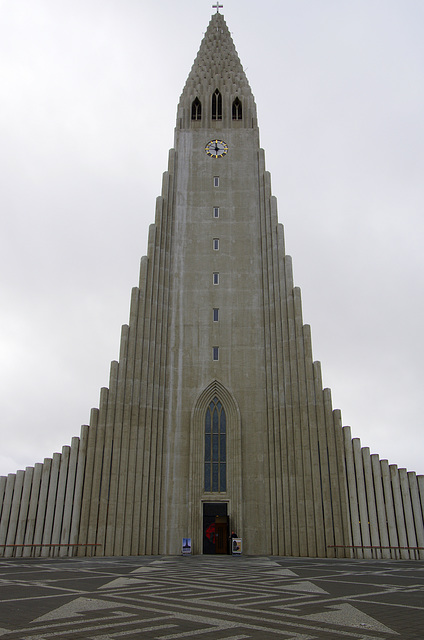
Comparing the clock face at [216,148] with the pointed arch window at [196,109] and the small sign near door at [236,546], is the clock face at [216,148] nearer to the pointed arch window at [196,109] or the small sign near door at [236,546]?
the pointed arch window at [196,109]

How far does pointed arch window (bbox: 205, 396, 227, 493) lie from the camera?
32.5 m

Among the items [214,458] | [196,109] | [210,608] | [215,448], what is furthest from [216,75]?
[210,608]

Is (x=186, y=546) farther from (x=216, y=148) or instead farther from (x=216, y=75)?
(x=216, y=75)

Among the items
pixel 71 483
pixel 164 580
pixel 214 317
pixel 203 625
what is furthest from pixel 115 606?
pixel 214 317

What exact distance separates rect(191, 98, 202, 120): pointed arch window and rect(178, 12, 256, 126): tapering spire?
0.40 metres

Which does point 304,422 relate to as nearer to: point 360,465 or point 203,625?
point 360,465

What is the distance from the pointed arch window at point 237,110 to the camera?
43.5m

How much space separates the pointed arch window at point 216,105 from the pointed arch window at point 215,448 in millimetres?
25184

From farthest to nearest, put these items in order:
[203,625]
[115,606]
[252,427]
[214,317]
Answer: [214,317] → [252,427] → [115,606] → [203,625]

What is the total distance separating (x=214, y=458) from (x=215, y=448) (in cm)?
66

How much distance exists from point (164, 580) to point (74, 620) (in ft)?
23.8

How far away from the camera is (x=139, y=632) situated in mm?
6918

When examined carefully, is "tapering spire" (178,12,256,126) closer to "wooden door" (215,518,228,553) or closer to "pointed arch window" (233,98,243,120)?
"pointed arch window" (233,98,243,120)

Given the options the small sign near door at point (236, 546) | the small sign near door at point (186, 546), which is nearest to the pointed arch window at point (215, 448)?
the small sign near door at point (236, 546)
